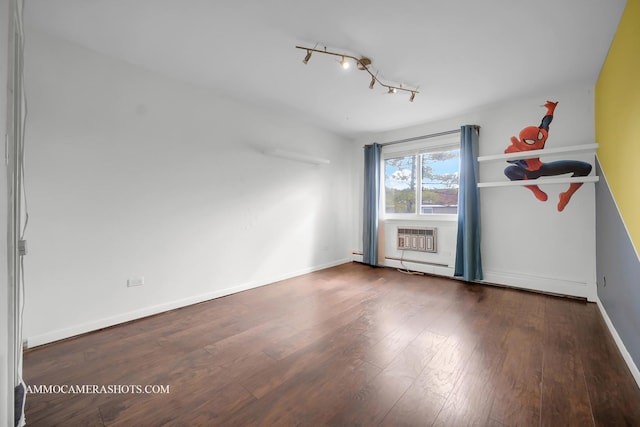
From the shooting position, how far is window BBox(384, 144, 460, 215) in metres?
4.45

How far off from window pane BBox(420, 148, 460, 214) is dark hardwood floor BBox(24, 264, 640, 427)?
6.08ft

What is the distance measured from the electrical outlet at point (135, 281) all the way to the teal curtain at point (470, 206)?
14.2ft

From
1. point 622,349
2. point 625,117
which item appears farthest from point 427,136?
point 622,349

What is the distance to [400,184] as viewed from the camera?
5109 mm

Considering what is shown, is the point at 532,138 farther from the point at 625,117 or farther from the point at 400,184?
the point at 400,184

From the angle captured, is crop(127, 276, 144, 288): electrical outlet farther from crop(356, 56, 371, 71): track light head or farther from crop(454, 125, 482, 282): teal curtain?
crop(454, 125, 482, 282): teal curtain

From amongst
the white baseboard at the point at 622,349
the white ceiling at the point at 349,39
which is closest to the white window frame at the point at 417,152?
the white ceiling at the point at 349,39

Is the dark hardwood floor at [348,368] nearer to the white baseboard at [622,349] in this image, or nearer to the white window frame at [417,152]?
the white baseboard at [622,349]

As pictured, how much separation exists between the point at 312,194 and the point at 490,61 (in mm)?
3155

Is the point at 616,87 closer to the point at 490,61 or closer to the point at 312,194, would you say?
the point at 490,61

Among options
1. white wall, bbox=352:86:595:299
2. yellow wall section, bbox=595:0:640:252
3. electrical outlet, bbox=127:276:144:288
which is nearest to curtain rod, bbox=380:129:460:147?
white wall, bbox=352:86:595:299

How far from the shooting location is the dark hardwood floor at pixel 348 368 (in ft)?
4.83

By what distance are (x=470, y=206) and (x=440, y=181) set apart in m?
0.77

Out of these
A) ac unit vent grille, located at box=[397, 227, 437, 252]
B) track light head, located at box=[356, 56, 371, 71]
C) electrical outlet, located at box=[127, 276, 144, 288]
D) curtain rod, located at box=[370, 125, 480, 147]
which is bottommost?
electrical outlet, located at box=[127, 276, 144, 288]
